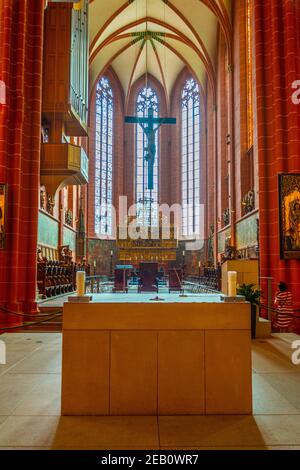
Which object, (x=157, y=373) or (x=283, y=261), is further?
(x=283, y=261)

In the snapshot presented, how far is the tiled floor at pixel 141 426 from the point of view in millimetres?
2602

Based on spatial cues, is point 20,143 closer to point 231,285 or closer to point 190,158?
point 231,285

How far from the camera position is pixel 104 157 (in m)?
25.3

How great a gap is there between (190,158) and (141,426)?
23.6 m

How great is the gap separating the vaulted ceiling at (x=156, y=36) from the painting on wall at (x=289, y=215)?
39.3 feet

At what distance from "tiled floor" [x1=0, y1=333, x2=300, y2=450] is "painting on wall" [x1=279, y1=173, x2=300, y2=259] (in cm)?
493

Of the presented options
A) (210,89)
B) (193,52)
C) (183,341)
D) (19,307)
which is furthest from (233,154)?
(183,341)

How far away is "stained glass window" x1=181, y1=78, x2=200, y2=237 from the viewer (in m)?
24.9

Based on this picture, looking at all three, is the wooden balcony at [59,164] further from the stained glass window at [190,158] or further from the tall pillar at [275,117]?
the stained glass window at [190,158]

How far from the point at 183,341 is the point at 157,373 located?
1.09 ft

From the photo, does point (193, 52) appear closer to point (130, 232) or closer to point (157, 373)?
point (130, 232)

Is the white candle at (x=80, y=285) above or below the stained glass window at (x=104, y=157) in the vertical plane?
below

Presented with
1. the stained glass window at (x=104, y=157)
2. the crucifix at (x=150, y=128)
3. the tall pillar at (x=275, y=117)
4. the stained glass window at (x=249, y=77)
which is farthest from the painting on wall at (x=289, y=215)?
the stained glass window at (x=104, y=157)
